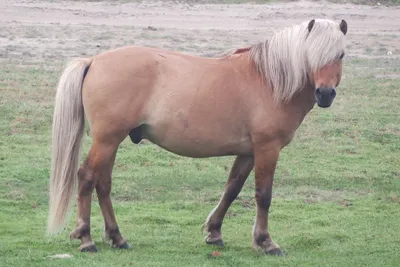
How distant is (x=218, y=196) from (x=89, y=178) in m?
2.83

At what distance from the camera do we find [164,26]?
83.2ft

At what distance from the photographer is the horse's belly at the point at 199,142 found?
310 inches

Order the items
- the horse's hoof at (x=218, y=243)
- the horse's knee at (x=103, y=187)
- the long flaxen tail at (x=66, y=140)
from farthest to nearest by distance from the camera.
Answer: the horse's hoof at (x=218, y=243)
the horse's knee at (x=103, y=187)
the long flaxen tail at (x=66, y=140)

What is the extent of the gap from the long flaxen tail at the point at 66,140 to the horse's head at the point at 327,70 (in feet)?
6.58

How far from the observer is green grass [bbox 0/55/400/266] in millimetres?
7863

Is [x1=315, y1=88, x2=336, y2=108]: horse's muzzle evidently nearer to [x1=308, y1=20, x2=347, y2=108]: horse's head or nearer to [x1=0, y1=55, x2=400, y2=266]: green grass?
[x1=308, y1=20, x2=347, y2=108]: horse's head

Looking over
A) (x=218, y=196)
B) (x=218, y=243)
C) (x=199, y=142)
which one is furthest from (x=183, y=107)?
(x=218, y=196)

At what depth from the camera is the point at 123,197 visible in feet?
33.3

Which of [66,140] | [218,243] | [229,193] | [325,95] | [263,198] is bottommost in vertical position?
[218,243]

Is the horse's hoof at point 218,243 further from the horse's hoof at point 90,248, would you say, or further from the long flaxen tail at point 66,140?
the long flaxen tail at point 66,140

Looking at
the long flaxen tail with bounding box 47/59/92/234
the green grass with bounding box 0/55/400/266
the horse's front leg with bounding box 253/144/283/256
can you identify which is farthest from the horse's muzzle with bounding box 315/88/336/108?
the long flaxen tail with bounding box 47/59/92/234

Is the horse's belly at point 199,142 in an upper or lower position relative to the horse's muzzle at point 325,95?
lower

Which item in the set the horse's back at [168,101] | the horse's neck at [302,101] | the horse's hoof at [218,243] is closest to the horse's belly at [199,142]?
the horse's back at [168,101]

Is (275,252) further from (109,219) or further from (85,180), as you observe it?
(85,180)
